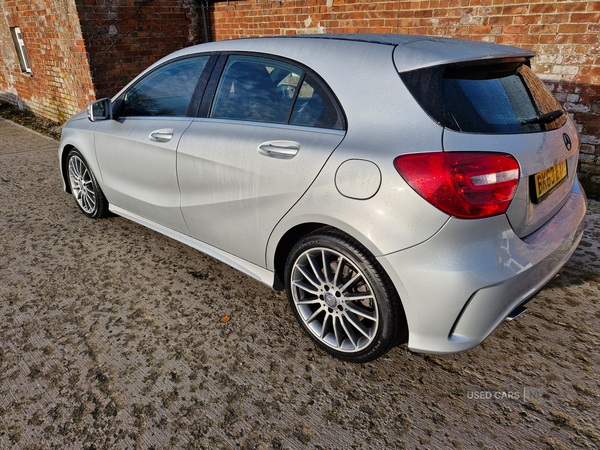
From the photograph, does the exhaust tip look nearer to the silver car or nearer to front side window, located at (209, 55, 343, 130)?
the silver car

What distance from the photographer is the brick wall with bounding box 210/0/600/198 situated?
430 cm

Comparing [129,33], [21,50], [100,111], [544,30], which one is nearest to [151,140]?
[100,111]

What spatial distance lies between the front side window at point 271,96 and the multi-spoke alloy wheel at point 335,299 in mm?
722

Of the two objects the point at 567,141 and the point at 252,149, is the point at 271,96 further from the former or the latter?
the point at 567,141

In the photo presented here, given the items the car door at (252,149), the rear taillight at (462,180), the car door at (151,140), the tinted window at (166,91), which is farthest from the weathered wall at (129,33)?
the rear taillight at (462,180)

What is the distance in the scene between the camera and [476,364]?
2373 mm

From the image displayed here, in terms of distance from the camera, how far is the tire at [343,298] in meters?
2.09

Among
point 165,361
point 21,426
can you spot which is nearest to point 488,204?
point 165,361

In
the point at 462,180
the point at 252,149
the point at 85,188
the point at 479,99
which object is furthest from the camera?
the point at 85,188

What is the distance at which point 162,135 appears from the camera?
3.06 metres

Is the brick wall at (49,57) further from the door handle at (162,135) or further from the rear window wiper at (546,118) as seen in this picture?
the rear window wiper at (546,118)

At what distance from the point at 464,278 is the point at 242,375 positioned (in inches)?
49.1

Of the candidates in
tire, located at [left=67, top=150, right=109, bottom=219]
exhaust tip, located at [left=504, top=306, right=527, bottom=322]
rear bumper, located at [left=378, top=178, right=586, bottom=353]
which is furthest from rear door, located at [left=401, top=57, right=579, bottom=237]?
tire, located at [left=67, top=150, right=109, bottom=219]

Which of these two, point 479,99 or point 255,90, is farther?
point 255,90
